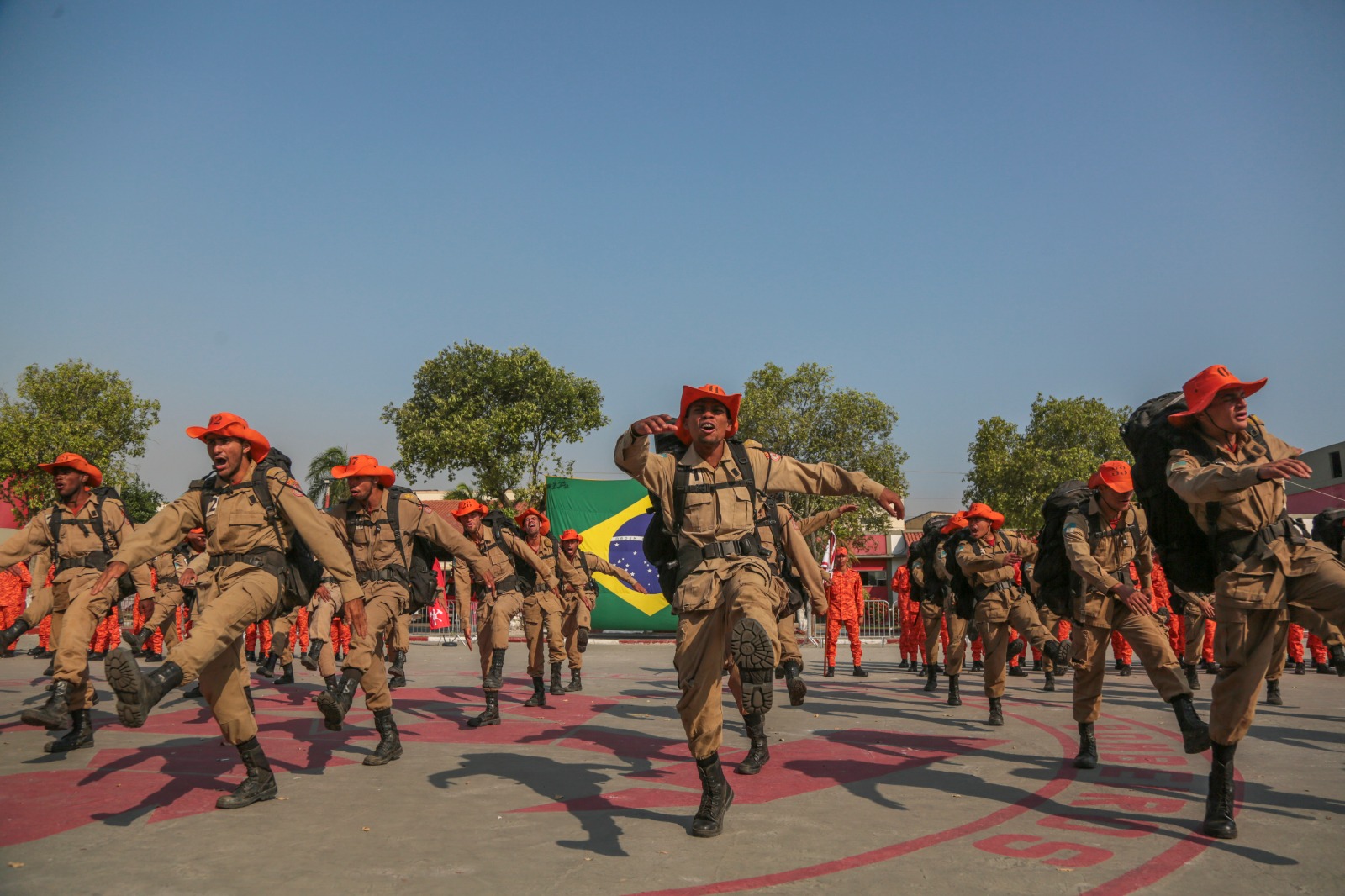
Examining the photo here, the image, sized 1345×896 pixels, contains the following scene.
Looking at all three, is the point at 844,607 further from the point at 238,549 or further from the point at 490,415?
the point at 490,415

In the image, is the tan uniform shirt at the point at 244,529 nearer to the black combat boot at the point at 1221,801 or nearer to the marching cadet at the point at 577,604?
the black combat boot at the point at 1221,801

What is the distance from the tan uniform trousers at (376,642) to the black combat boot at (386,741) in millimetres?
69

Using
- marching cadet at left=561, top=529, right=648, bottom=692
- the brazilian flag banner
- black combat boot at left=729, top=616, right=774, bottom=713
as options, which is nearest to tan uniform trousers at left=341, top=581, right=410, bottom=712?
black combat boot at left=729, top=616, right=774, bottom=713

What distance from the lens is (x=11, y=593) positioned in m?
17.4

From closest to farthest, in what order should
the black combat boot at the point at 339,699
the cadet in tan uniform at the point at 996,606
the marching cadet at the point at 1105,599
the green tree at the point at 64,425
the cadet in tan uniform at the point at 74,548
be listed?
the marching cadet at the point at 1105,599, the black combat boot at the point at 339,699, the cadet in tan uniform at the point at 74,548, the cadet in tan uniform at the point at 996,606, the green tree at the point at 64,425

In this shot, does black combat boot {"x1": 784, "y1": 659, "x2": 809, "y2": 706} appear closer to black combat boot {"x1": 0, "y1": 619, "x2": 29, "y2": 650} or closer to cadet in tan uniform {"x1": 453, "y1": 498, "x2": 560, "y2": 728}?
cadet in tan uniform {"x1": 453, "y1": 498, "x2": 560, "y2": 728}

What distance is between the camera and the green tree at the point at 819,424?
131ft

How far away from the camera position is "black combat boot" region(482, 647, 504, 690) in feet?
32.6

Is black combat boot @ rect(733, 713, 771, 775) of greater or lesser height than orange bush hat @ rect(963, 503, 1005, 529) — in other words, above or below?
below

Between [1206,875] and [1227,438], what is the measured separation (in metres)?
2.38

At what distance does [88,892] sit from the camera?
425 cm

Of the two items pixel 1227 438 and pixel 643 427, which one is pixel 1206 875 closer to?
pixel 1227 438

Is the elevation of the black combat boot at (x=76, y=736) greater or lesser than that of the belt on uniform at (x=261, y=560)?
lesser

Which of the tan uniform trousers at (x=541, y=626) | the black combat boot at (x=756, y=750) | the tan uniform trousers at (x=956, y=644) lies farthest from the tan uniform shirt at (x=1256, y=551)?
the tan uniform trousers at (x=541, y=626)
